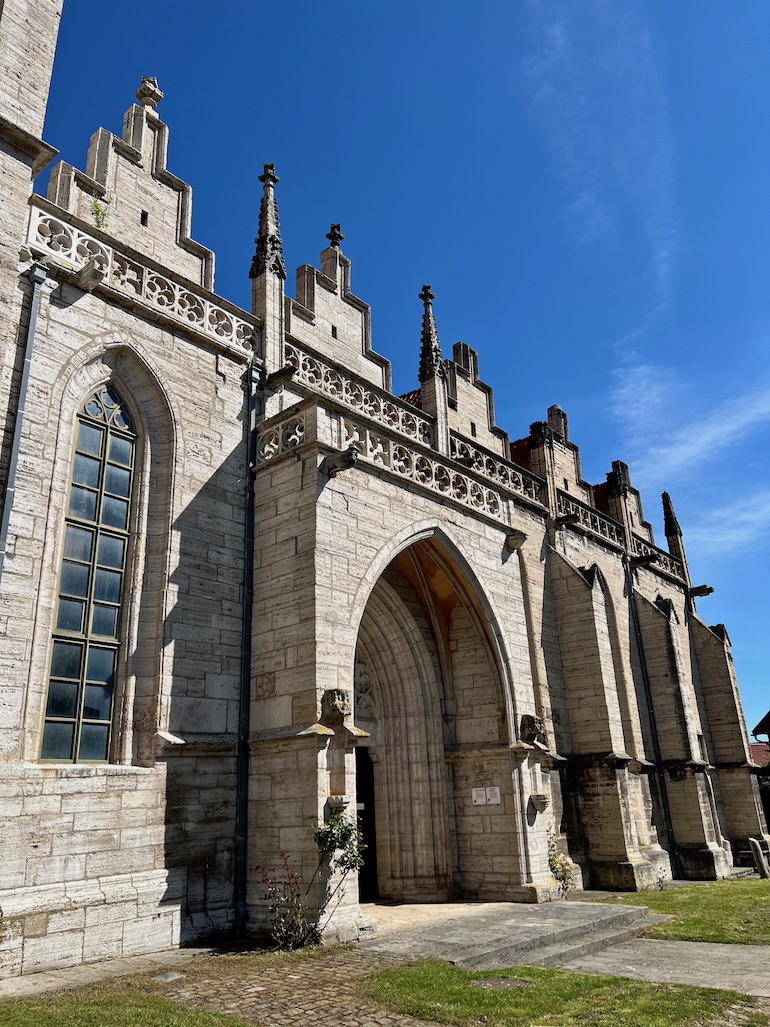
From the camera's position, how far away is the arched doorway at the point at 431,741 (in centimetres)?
1221

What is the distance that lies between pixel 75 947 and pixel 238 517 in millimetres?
5363

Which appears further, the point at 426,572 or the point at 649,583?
the point at 649,583

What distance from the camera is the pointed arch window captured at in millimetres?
8516

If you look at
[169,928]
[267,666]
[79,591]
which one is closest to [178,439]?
[79,591]

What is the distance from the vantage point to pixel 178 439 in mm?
10391

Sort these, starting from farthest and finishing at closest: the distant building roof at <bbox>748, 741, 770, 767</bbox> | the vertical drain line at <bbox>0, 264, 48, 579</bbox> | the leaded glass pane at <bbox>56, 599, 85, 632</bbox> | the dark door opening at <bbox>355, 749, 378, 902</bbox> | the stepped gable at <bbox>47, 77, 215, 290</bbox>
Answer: the distant building roof at <bbox>748, 741, 770, 767</bbox> < the dark door opening at <bbox>355, 749, 378, 902</bbox> < the stepped gable at <bbox>47, 77, 215, 290</bbox> < the leaded glass pane at <bbox>56, 599, 85, 632</bbox> < the vertical drain line at <bbox>0, 264, 48, 579</bbox>

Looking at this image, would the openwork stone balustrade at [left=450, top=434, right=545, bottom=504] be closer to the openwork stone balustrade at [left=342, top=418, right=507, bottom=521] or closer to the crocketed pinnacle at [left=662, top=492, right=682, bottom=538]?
the openwork stone balustrade at [left=342, top=418, right=507, bottom=521]

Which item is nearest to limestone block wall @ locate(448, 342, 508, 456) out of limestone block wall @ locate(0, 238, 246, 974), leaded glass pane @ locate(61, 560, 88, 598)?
limestone block wall @ locate(0, 238, 246, 974)

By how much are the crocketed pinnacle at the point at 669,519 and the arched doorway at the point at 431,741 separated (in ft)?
51.5

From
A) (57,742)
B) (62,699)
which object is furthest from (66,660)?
(57,742)

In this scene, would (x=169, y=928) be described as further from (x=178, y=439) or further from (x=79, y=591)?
(x=178, y=439)

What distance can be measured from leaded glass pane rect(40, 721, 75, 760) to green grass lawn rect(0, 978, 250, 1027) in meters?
2.50

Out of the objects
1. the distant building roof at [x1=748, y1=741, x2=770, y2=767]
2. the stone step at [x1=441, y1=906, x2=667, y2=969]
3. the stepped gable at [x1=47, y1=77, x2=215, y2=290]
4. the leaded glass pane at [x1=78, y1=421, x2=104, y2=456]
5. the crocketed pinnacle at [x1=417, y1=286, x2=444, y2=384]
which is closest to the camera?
the stone step at [x1=441, y1=906, x2=667, y2=969]

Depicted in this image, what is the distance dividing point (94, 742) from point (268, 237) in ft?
28.2
